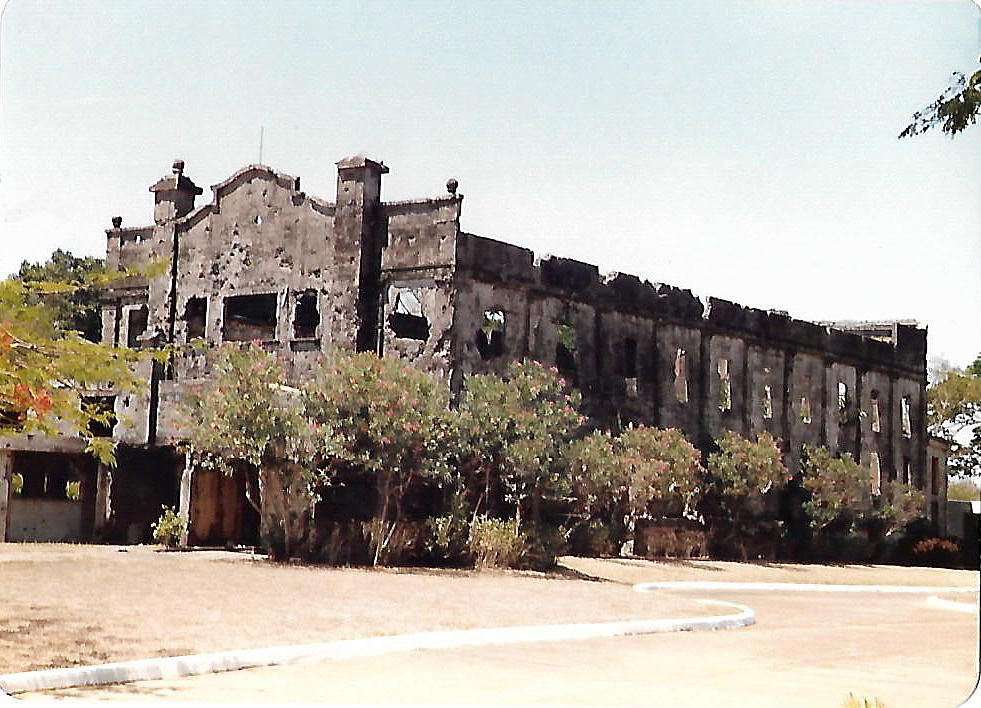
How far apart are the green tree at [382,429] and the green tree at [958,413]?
22.1 ft

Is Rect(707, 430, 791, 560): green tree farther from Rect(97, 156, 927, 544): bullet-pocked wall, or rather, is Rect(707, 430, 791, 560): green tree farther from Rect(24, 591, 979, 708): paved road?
Rect(24, 591, 979, 708): paved road

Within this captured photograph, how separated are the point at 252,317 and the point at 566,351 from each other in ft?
16.9

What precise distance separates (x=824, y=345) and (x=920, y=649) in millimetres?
9889

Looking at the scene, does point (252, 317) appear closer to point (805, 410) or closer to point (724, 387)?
point (724, 387)

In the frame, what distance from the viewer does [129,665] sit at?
10406 millimetres

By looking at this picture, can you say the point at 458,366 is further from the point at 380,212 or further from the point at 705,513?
the point at 705,513

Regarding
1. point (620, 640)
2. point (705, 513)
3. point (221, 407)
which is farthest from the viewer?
point (705, 513)

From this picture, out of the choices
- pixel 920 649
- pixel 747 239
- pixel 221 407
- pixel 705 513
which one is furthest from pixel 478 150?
pixel 705 513

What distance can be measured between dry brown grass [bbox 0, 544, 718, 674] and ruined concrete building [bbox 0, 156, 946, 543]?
2238mm

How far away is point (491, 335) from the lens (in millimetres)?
22906

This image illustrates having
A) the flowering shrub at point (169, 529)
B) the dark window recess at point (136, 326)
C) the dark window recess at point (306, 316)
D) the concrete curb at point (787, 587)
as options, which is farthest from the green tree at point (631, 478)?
the dark window recess at point (136, 326)

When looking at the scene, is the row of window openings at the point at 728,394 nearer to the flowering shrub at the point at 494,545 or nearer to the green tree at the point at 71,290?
the flowering shrub at the point at 494,545

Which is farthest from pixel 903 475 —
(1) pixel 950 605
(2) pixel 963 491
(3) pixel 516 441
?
(3) pixel 516 441

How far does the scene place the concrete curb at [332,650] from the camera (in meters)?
10.1
